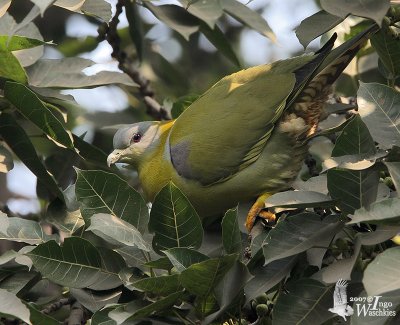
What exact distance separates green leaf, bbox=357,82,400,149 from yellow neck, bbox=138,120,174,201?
3.70ft

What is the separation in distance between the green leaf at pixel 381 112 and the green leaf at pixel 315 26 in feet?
1.00

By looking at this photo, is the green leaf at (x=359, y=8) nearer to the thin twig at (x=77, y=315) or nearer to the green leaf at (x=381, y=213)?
the green leaf at (x=381, y=213)

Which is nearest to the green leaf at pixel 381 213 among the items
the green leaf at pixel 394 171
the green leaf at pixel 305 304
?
the green leaf at pixel 394 171

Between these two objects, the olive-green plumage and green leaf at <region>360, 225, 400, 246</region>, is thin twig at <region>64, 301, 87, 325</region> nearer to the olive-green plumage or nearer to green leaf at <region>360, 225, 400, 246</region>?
the olive-green plumage

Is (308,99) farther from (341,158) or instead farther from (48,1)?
(48,1)

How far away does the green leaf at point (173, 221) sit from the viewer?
241cm

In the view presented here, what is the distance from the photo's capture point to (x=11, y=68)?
305 cm

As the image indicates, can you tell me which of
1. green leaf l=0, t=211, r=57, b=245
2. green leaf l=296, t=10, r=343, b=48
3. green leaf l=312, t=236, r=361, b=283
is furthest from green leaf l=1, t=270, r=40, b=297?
green leaf l=296, t=10, r=343, b=48

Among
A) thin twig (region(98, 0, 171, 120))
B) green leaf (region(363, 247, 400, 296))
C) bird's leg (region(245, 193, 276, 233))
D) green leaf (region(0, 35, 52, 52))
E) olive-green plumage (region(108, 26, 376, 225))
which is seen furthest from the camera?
thin twig (region(98, 0, 171, 120))

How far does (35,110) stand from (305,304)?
1314 millimetres

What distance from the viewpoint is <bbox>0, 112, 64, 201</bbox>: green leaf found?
10.1ft

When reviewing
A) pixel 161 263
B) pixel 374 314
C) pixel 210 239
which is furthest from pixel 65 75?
pixel 374 314

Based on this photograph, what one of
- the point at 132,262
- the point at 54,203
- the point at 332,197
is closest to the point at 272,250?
the point at 332,197

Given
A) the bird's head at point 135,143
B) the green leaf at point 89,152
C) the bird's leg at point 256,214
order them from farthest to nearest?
the bird's head at point 135,143 → the green leaf at point 89,152 → the bird's leg at point 256,214
